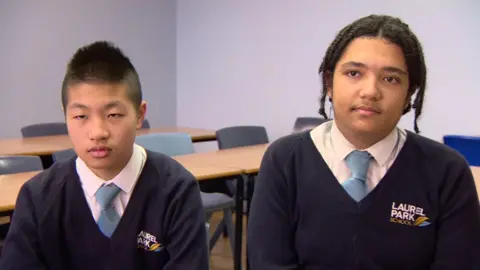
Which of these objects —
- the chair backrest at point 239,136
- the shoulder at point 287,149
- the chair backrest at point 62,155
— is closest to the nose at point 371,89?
the shoulder at point 287,149

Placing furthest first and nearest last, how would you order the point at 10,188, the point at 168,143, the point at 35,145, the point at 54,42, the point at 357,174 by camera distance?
the point at 54,42 → the point at 35,145 → the point at 168,143 → the point at 10,188 → the point at 357,174

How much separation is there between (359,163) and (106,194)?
0.60 m

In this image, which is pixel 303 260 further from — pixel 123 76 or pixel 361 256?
pixel 123 76

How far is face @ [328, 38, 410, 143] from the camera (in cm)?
118

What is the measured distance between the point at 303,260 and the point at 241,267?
202cm

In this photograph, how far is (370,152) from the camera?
128 cm

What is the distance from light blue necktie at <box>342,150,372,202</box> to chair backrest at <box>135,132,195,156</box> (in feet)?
6.84

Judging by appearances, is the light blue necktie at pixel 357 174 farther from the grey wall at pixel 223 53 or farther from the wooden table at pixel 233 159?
the grey wall at pixel 223 53

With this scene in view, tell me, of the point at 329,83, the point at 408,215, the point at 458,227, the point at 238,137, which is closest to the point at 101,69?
the point at 329,83

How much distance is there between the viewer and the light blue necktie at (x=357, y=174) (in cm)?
126

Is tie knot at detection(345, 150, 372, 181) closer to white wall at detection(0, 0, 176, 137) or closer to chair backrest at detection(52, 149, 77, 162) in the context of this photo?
chair backrest at detection(52, 149, 77, 162)

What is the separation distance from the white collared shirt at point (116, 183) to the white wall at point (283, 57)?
281 centimetres

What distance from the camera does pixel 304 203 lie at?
4.28 feet

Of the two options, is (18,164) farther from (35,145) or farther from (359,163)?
(359,163)
